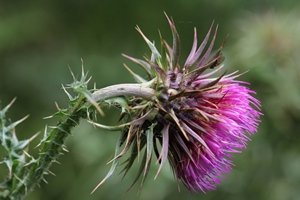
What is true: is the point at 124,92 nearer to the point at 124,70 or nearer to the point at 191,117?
the point at 191,117

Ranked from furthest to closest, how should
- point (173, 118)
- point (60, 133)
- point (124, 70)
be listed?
point (124, 70), point (60, 133), point (173, 118)

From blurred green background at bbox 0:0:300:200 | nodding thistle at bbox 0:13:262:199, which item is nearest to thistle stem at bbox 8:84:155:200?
nodding thistle at bbox 0:13:262:199

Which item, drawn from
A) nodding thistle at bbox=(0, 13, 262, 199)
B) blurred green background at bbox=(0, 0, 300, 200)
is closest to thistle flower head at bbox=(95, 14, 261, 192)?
nodding thistle at bbox=(0, 13, 262, 199)

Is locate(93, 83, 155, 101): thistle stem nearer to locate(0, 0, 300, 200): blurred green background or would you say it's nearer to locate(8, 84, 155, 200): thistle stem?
locate(8, 84, 155, 200): thistle stem

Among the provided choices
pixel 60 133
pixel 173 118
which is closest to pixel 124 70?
pixel 60 133

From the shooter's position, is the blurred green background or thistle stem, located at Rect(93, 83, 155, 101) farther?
the blurred green background

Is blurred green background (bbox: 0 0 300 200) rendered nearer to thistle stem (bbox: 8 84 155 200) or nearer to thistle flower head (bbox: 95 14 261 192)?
thistle flower head (bbox: 95 14 261 192)

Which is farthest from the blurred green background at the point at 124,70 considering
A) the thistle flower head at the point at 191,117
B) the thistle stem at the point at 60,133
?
the thistle stem at the point at 60,133
